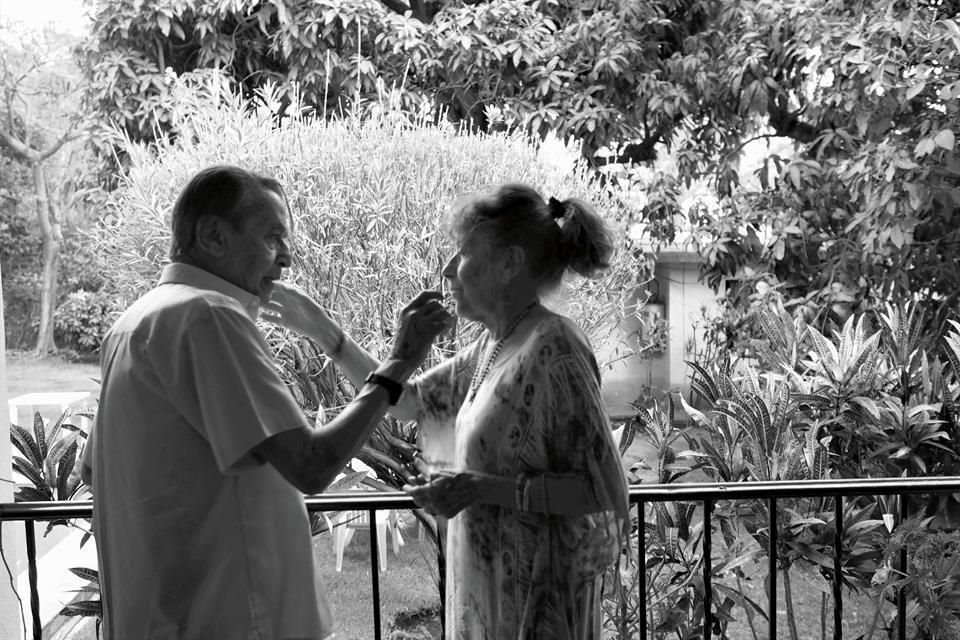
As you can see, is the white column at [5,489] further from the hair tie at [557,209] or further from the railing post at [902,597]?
the railing post at [902,597]

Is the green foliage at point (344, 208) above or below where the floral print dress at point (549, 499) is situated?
above

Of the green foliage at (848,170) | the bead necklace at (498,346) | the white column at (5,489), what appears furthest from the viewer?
the green foliage at (848,170)

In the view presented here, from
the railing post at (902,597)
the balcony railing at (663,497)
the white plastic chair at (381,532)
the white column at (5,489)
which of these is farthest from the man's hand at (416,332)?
the white plastic chair at (381,532)

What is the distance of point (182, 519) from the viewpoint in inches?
48.8

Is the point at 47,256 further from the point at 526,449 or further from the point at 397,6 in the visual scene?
the point at 526,449

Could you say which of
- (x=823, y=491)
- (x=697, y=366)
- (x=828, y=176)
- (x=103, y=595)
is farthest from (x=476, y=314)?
(x=828, y=176)

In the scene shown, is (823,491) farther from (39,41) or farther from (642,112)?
(39,41)

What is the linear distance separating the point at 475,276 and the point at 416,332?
0.18 meters

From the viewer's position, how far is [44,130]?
434 inches

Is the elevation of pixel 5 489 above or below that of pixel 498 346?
below

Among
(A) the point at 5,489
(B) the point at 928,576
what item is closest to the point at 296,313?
(A) the point at 5,489

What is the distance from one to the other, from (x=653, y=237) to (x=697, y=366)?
4067 mm

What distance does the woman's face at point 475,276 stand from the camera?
1.52m

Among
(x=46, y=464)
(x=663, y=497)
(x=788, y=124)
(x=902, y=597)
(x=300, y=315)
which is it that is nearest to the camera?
(x=300, y=315)
